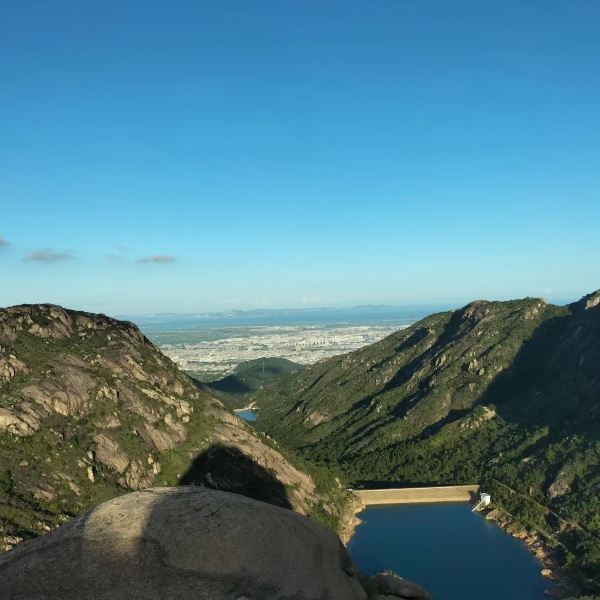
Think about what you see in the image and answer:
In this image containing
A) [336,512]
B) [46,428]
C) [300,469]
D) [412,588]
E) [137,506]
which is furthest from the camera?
[300,469]

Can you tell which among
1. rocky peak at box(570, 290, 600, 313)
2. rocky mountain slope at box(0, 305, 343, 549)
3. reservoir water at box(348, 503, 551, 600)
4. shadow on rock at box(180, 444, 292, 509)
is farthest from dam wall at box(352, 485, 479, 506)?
rocky peak at box(570, 290, 600, 313)

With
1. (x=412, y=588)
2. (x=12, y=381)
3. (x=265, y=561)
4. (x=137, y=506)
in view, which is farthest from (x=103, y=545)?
(x=12, y=381)

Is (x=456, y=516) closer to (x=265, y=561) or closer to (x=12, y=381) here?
(x=12, y=381)


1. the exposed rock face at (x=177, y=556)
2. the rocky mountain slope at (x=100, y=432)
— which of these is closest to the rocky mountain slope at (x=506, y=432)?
the rocky mountain slope at (x=100, y=432)

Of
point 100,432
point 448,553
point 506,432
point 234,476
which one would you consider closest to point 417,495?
point 448,553

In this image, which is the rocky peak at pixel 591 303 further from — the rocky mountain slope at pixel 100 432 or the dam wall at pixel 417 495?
the rocky mountain slope at pixel 100 432

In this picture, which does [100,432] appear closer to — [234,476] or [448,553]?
[234,476]
